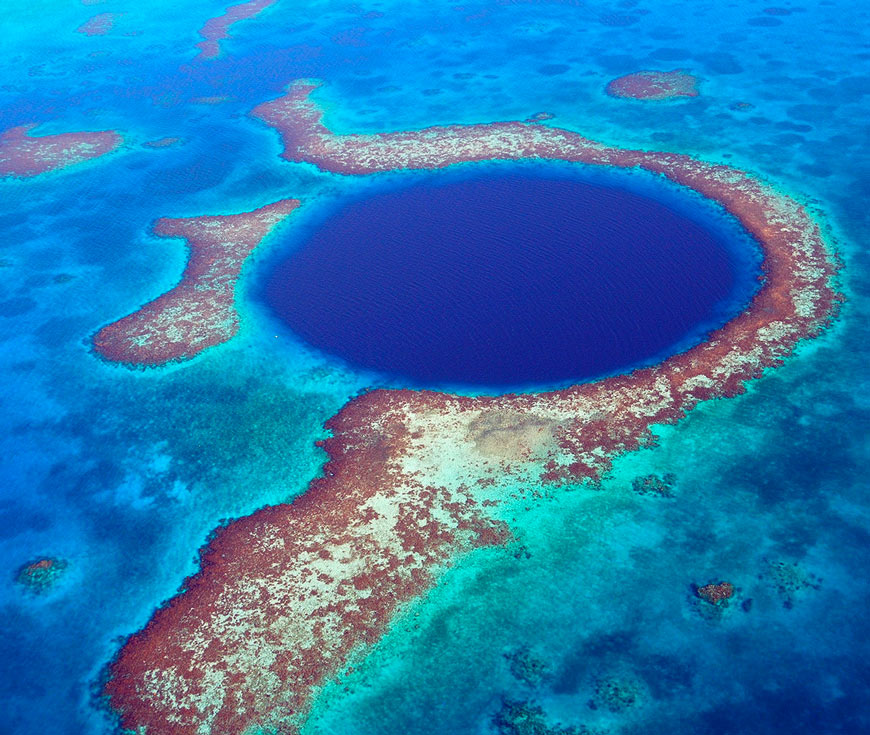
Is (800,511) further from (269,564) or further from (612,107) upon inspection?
(612,107)

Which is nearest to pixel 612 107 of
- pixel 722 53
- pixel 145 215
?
pixel 722 53

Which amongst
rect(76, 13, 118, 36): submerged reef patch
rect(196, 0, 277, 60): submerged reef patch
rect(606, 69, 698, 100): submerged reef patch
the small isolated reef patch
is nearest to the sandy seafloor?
the small isolated reef patch

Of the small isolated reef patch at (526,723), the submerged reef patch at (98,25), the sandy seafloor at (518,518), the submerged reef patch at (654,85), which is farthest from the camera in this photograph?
the submerged reef patch at (98,25)

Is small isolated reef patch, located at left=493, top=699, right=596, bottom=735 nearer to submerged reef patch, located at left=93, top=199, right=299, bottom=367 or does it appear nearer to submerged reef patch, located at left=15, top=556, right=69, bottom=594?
submerged reef patch, located at left=15, top=556, right=69, bottom=594

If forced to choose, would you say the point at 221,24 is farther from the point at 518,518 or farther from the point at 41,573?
the point at 518,518

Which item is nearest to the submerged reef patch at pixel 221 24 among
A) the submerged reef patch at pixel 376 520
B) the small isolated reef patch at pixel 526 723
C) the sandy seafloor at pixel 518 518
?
the sandy seafloor at pixel 518 518

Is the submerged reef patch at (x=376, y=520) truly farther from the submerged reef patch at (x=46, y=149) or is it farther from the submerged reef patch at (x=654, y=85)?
the submerged reef patch at (x=46, y=149)
